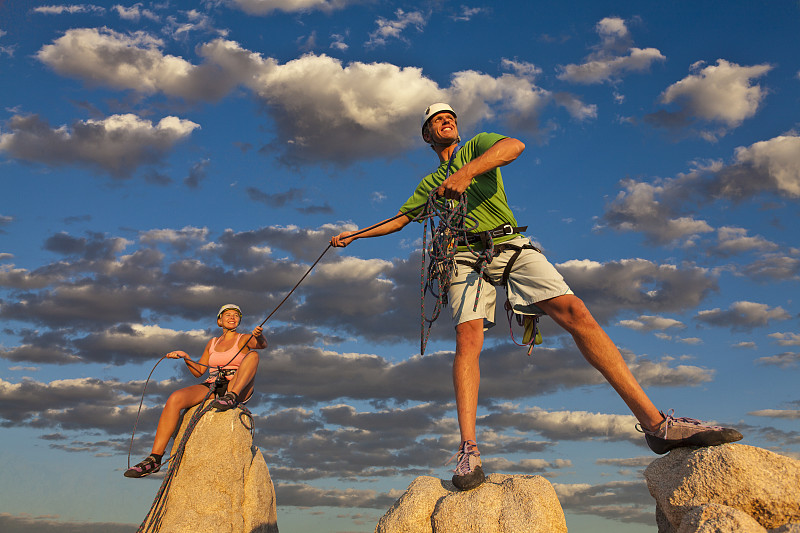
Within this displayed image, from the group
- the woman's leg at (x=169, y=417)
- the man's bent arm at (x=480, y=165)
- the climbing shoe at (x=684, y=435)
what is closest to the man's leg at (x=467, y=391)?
the man's bent arm at (x=480, y=165)

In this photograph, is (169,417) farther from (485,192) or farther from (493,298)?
(485,192)

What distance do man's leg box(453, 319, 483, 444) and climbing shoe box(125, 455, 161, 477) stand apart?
206 inches

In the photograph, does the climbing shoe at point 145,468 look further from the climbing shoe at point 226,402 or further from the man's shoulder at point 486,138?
the man's shoulder at point 486,138

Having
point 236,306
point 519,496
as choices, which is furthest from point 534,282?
point 236,306

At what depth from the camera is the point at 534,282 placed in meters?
6.50

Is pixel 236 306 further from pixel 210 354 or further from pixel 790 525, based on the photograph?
pixel 790 525

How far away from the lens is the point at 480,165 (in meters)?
6.55

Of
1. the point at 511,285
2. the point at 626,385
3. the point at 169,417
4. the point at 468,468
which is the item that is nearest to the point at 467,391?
the point at 468,468

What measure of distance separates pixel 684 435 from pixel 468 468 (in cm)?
188

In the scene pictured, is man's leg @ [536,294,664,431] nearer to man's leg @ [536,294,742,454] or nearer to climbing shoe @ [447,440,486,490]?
man's leg @ [536,294,742,454]

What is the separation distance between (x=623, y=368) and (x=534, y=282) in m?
1.13

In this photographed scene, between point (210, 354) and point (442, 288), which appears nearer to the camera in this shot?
point (442, 288)

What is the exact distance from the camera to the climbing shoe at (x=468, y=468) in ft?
20.0

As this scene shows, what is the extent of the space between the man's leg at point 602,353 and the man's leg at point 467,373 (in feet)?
2.57
